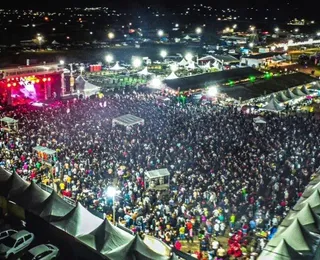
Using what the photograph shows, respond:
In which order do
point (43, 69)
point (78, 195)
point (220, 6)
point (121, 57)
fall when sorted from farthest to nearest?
point (220, 6) → point (121, 57) → point (43, 69) → point (78, 195)

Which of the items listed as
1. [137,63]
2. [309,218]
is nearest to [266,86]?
[137,63]

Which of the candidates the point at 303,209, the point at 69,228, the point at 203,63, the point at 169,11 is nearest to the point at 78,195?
the point at 69,228

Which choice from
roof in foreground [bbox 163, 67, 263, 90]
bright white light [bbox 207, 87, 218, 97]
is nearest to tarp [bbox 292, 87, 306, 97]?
roof in foreground [bbox 163, 67, 263, 90]

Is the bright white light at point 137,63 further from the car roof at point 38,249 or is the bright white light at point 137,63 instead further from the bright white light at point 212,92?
the car roof at point 38,249

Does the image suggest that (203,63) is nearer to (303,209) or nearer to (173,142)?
(173,142)

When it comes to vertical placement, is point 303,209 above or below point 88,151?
above

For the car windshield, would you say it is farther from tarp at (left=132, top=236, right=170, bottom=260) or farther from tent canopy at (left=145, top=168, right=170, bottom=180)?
tent canopy at (left=145, top=168, right=170, bottom=180)
